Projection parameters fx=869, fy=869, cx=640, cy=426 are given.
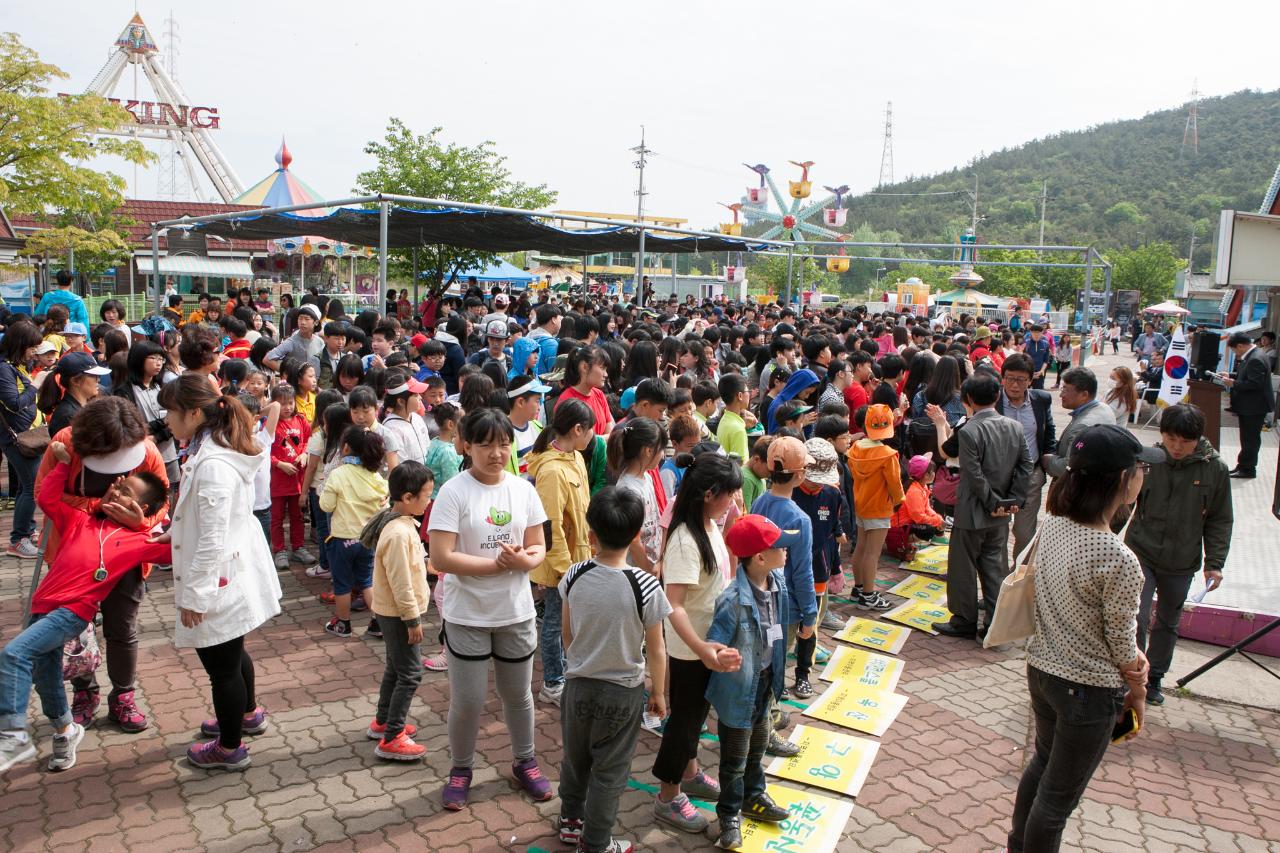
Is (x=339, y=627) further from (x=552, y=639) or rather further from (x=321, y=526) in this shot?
(x=552, y=639)

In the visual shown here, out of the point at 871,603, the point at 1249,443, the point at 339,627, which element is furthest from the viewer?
the point at 1249,443

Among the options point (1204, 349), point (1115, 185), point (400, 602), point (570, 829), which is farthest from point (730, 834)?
point (1115, 185)

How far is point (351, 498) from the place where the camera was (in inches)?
207

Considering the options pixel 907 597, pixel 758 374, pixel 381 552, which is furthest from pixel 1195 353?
pixel 381 552

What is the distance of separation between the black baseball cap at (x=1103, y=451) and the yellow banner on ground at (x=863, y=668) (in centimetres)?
256

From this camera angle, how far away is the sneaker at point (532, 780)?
12.3 ft

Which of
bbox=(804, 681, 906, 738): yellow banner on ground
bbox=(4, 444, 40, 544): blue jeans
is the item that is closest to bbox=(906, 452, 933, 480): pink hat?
bbox=(804, 681, 906, 738): yellow banner on ground

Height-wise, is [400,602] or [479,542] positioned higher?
[479,542]

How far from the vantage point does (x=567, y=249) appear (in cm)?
1820

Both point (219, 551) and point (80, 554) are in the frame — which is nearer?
point (219, 551)

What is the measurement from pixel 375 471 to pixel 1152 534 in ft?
15.1

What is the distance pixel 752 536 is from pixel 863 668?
8.20 ft

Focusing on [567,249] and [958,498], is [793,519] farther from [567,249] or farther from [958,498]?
[567,249]

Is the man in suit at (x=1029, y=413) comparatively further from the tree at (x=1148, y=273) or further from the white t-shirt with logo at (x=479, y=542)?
the tree at (x=1148, y=273)
